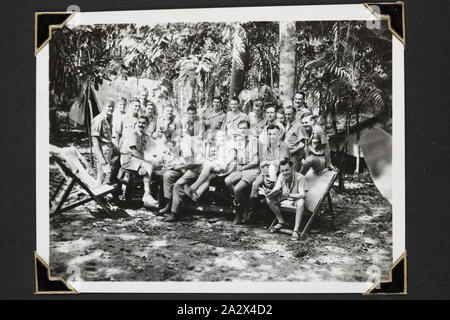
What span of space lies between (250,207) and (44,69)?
2.12 meters

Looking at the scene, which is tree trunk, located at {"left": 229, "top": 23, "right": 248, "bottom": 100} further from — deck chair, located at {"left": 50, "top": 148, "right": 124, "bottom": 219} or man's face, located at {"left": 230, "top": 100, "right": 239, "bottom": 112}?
deck chair, located at {"left": 50, "top": 148, "right": 124, "bottom": 219}

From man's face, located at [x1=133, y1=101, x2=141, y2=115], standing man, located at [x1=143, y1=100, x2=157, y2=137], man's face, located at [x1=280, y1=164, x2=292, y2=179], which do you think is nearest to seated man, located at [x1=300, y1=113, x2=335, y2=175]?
man's face, located at [x1=280, y1=164, x2=292, y2=179]

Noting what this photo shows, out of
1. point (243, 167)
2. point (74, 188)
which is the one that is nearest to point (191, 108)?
point (243, 167)

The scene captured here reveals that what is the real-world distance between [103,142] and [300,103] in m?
1.72

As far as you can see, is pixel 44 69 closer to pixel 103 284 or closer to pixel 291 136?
pixel 103 284

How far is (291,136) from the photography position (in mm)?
3088

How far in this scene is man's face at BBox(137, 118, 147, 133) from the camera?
3158 millimetres

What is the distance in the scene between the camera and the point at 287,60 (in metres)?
3.11

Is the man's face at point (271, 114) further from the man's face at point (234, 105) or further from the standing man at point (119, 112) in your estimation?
the standing man at point (119, 112)

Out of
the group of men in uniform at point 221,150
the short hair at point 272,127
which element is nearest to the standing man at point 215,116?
the group of men in uniform at point 221,150

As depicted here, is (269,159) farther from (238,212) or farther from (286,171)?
(238,212)

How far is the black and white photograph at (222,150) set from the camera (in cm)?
306

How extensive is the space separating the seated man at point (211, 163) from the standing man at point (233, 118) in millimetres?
65
